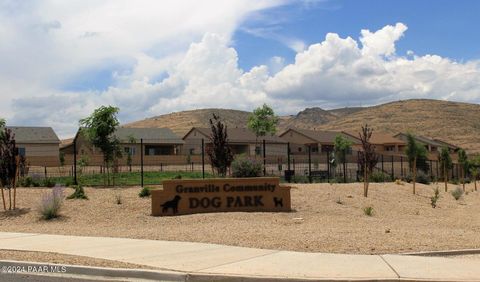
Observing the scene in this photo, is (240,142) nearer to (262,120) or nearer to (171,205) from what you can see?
(262,120)

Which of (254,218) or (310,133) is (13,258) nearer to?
(254,218)

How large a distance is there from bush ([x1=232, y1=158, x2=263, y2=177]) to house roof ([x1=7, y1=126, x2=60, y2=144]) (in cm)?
Answer: 4698

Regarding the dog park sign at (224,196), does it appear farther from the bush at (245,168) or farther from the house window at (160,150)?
the house window at (160,150)

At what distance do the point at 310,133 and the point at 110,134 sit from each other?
229 feet

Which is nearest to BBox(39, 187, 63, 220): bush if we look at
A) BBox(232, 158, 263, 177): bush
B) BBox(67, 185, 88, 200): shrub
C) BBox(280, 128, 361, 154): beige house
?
BBox(67, 185, 88, 200): shrub

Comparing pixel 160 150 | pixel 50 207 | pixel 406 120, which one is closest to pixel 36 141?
pixel 160 150

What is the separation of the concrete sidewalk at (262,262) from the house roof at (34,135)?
55.0m

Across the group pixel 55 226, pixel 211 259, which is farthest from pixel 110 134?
pixel 211 259

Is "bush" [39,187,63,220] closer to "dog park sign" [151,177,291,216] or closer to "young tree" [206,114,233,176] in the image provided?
"dog park sign" [151,177,291,216]

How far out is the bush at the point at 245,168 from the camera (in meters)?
23.1

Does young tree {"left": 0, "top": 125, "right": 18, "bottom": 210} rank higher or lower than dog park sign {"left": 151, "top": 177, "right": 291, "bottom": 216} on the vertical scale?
higher

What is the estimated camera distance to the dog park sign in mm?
19156

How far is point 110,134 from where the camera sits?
27875mm

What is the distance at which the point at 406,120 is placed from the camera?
5807 inches
